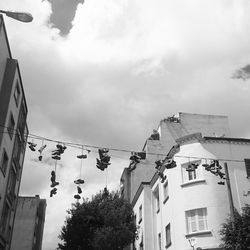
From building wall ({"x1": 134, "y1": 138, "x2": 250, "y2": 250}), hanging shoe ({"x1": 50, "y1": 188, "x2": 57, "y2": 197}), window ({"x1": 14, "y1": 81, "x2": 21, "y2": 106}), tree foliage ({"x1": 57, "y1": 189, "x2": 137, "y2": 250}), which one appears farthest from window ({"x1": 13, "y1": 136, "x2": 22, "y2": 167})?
hanging shoe ({"x1": 50, "y1": 188, "x2": 57, "y2": 197})

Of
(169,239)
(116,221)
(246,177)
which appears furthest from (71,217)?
(246,177)

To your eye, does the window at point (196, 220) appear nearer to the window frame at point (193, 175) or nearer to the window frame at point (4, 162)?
the window frame at point (193, 175)

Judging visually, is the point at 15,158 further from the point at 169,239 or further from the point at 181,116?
the point at 181,116

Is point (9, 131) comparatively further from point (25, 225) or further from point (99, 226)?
point (25, 225)

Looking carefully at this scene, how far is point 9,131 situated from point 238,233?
17.8m

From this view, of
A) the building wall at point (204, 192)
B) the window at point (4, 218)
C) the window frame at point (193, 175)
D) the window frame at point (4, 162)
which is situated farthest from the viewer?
the window at point (4, 218)

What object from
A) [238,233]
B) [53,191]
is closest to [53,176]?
[53,191]

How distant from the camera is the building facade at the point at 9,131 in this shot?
1053 inches

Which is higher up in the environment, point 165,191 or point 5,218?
point 165,191

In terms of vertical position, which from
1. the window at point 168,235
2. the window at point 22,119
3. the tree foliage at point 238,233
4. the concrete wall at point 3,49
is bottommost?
the tree foliage at point 238,233

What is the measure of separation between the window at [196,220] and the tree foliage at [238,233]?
2952mm

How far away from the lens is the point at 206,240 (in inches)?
892

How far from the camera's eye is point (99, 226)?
30531 mm

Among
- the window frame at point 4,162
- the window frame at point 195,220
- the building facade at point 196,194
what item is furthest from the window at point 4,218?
the window frame at point 195,220
